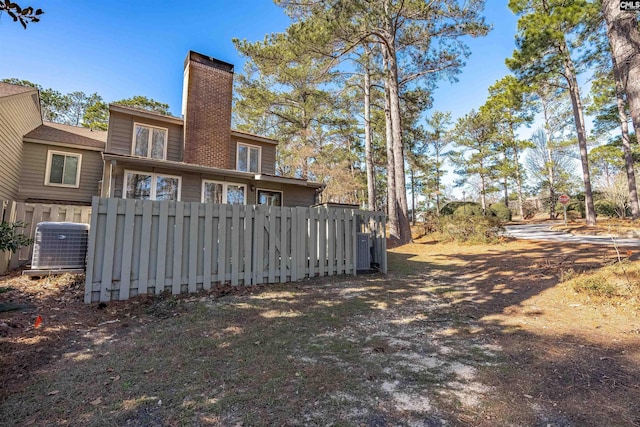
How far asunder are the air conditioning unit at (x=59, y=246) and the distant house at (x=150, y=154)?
462 cm

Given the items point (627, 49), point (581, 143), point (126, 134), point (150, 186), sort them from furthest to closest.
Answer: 1. point (581, 143)
2. point (126, 134)
3. point (150, 186)
4. point (627, 49)

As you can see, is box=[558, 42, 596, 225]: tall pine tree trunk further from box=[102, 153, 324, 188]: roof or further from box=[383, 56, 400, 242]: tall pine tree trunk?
box=[102, 153, 324, 188]: roof

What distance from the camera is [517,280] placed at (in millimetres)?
5684

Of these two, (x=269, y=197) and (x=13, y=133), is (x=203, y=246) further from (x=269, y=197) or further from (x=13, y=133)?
(x=13, y=133)

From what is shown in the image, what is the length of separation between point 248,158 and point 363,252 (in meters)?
8.62

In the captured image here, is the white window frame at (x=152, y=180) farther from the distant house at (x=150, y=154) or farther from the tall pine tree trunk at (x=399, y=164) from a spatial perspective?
the tall pine tree trunk at (x=399, y=164)

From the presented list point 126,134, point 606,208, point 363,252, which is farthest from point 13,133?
point 606,208

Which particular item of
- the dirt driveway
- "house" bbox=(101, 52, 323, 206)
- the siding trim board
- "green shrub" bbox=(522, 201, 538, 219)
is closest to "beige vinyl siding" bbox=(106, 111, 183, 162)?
"house" bbox=(101, 52, 323, 206)

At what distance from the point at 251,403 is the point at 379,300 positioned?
10.6ft

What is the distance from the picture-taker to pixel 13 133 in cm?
1042

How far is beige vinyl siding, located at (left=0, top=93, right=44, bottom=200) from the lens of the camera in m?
9.66

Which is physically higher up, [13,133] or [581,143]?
[581,143]

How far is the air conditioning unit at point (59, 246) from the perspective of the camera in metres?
5.18

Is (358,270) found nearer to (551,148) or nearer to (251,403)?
(251,403)
